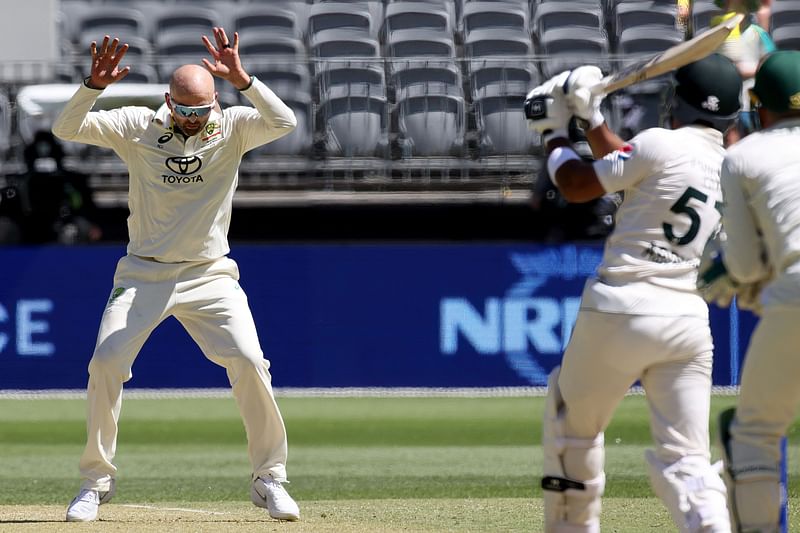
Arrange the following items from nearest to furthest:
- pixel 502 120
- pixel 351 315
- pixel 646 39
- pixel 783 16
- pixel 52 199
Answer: pixel 351 315 → pixel 52 199 → pixel 502 120 → pixel 646 39 → pixel 783 16

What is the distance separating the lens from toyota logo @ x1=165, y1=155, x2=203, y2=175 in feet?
20.7

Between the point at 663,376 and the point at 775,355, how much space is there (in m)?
0.59

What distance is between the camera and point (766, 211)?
13.6 feet

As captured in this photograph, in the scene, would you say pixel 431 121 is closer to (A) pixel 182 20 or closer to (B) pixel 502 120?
(B) pixel 502 120

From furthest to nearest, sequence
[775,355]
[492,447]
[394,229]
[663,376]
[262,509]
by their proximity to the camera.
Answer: [394,229] < [492,447] < [262,509] < [663,376] < [775,355]

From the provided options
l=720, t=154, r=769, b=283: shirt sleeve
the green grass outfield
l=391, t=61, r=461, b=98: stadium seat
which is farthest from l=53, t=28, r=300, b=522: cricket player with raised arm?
l=391, t=61, r=461, b=98: stadium seat

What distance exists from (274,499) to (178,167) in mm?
1645

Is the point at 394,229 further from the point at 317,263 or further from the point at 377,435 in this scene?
the point at 377,435

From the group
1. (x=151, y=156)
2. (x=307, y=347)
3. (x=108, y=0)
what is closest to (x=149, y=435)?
(x=307, y=347)

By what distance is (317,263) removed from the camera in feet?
37.3

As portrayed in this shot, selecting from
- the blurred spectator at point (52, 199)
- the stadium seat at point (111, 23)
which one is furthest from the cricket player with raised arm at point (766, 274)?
the stadium seat at point (111, 23)

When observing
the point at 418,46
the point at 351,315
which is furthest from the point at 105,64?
the point at 418,46

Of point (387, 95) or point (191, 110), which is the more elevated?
point (387, 95)

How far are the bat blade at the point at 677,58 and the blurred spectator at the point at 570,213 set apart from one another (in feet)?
25.3
